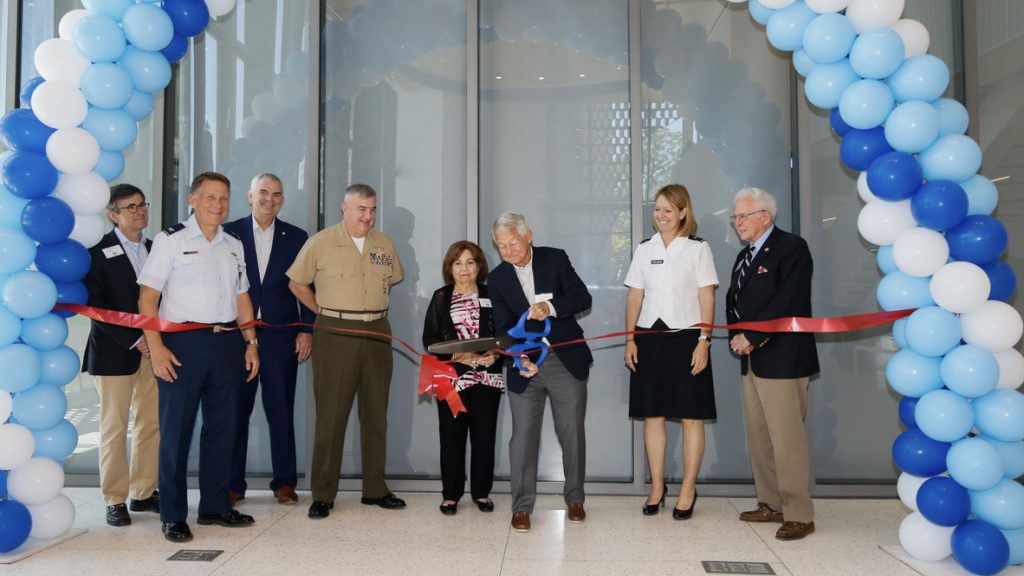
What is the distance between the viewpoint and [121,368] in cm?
397

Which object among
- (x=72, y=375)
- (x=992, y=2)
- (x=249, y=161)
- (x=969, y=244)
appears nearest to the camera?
(x=969, y=244)

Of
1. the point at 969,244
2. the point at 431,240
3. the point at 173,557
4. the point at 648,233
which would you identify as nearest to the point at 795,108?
the point at 648,233

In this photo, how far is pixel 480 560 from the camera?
132 inches

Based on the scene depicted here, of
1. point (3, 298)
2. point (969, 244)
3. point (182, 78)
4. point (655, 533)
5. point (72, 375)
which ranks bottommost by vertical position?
point (655, 533)

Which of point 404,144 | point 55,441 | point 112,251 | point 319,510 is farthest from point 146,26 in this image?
point 319,510

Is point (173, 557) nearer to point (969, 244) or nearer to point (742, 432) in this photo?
point (742, 432)

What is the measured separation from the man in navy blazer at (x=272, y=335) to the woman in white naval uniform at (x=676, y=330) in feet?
6.25

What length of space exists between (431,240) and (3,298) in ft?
7.34

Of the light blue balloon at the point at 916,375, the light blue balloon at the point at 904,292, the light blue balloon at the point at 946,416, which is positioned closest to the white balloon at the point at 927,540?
the light blue balloon at the point at 946,416

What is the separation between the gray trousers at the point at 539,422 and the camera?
3.84 m

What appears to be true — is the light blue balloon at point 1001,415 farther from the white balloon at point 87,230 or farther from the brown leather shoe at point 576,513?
the white balloon at point 87,230

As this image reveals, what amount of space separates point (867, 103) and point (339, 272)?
8.70 feet

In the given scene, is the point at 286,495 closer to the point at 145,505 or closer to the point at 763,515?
the point at 145,505

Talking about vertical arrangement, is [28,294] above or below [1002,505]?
above
